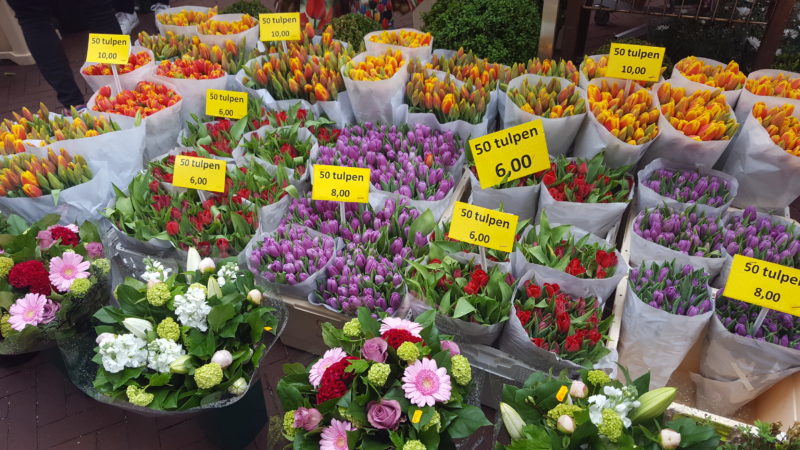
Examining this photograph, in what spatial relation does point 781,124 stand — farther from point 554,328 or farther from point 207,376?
point 207,376

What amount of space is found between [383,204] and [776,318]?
1378mm

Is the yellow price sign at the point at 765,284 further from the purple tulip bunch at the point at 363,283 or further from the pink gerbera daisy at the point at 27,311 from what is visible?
the pink gerbera daisy at the point at 27,311

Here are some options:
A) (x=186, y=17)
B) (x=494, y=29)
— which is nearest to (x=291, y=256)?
(x=494, y=29)

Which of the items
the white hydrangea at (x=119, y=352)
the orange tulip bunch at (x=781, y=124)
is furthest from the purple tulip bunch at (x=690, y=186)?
the white hydrangea at (x=119, y=352)

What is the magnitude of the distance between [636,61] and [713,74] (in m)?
0.55

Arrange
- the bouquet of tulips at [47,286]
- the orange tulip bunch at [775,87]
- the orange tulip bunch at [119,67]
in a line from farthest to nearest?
the orange tulip bunch at [119,67], the orange tulip bunch at [775,87], the bouquet of tulips at [47,286]

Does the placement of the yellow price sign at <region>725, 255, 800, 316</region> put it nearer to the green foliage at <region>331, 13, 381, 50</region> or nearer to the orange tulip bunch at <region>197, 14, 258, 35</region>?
the green foliage at <region>331, 13, 381, 50</region>

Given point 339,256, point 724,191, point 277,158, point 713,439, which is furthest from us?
point 277,158

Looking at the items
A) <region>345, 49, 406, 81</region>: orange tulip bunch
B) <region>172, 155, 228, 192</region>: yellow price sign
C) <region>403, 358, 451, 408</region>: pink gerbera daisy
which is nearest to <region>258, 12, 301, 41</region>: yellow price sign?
<region>345, 49, 406, 81</region>: orange tulip bunch

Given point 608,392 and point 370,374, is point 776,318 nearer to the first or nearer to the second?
point 608,392

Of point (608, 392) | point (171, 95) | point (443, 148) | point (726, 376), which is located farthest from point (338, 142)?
point (726, 376)

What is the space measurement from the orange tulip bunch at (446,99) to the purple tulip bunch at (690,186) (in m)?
0.81

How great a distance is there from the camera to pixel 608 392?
1149mm

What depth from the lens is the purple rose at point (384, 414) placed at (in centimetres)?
112
